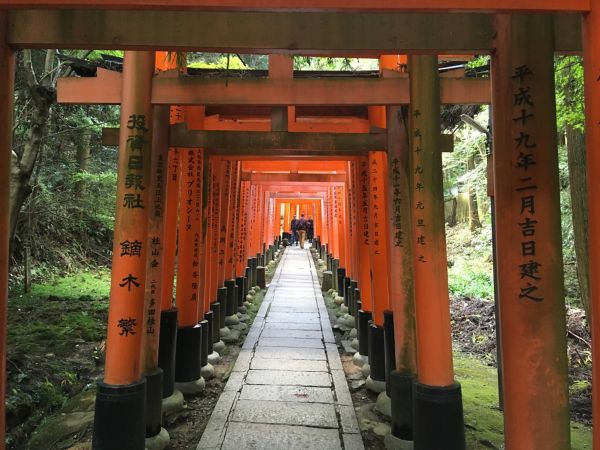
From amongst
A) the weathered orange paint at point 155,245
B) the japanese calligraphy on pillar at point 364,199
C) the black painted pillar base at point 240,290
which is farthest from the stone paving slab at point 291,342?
the weathered orange paint at point 155,245

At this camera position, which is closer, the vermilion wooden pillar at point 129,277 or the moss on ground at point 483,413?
the vermilion wooden pillar at point 129,277

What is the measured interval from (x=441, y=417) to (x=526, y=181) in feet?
6.82

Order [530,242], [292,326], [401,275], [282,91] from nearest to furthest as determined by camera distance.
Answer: [530,242]
[282,91]
[401,275]
[292,326]

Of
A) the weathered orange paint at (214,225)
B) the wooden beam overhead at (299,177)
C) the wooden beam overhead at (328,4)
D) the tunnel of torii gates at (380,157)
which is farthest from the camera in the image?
the wooden beam overhead at (299,177)

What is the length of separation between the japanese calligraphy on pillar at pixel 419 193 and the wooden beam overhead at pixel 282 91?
0.30 meters

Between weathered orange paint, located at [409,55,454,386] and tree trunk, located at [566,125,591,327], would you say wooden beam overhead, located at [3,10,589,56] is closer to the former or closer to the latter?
weathered orange paint, located at [409,55,454,386]

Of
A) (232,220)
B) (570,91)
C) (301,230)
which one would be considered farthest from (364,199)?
(301,230)

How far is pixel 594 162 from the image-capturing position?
187 cm

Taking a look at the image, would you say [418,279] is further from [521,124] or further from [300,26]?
[300,26]

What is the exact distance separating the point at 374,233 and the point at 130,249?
10.2 ft

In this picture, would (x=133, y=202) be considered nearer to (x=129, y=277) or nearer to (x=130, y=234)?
(x=130, y=234)

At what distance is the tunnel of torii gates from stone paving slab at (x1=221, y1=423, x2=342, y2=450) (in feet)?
2.41

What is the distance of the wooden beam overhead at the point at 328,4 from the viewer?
6.48 feet

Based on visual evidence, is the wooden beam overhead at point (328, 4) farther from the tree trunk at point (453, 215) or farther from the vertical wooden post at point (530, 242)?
the tree trunk at point (453, 215)
